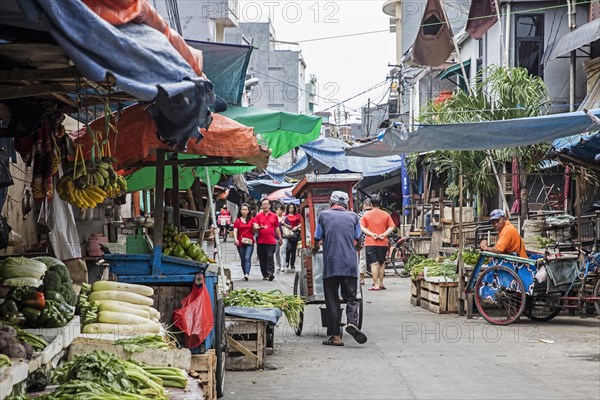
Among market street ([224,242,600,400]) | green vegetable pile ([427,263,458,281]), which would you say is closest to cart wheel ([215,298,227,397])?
market street ([224,242,600,400])

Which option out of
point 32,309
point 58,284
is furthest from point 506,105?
point 32,309

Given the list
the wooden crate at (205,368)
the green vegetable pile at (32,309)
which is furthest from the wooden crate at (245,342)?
the green vegetable pile at (32,309)

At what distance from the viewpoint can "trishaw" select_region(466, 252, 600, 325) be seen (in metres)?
13.4

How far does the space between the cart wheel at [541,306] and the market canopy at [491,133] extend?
8.25 ft

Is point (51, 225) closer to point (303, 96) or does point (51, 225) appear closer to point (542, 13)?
point (542, 13)

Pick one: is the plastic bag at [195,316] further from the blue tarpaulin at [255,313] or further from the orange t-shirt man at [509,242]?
the orange t-shirt man at [509,242]

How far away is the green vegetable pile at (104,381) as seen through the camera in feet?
17.6

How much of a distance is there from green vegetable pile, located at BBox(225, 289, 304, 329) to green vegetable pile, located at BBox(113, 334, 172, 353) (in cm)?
421

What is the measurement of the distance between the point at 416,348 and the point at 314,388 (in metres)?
2.89

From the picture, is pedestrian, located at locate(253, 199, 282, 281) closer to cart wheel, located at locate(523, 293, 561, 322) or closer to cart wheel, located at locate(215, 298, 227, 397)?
cart wheel, located at locate(523, 293, 561, 322)

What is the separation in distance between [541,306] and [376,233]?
618 centimetres

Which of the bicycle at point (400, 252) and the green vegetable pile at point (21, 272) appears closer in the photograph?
the green vegetable pile at point (21, 272)

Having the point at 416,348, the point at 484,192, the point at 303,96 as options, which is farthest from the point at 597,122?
the point at 303,96

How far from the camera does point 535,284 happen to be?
13.5 meters
